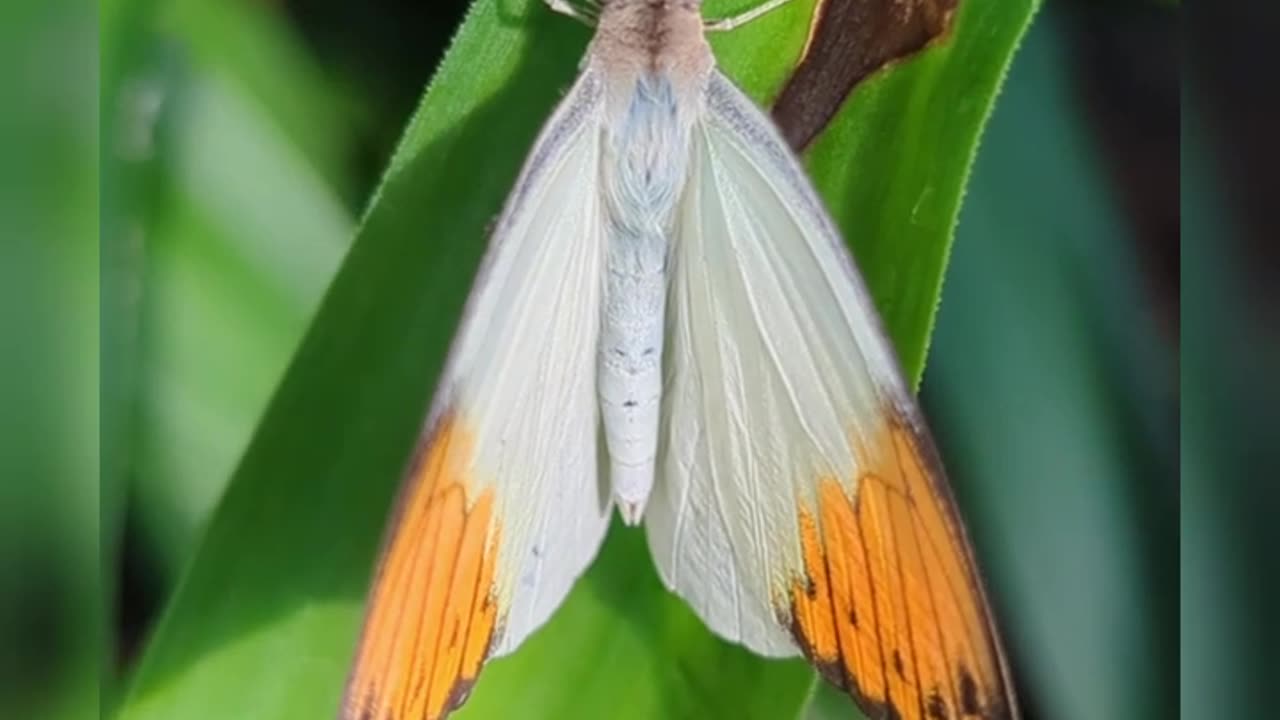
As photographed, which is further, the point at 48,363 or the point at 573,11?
the point at 48,363

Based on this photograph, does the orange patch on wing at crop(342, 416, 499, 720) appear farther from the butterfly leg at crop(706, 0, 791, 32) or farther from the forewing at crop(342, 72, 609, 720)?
the butterfly leg at crop(706, 0, 791, 32)

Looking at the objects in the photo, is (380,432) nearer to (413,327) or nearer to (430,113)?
(413,327)

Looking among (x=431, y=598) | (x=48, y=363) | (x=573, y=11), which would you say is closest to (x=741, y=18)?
(x=573, y=11)

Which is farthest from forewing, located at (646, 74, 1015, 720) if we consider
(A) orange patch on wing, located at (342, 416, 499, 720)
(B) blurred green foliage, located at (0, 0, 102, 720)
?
(B) blurred green foliage, located at (0, 0, 102, 720)

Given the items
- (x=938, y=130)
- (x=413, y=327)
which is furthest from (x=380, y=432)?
(x=938, y=130)

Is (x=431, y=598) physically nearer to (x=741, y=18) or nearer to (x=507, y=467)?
(x=507, y=467)
